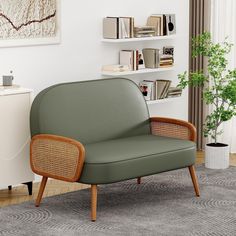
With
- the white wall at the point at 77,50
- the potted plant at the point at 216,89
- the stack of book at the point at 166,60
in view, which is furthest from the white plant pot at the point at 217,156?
the stack of book at the point at 166,60

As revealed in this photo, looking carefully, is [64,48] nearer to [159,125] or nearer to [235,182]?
[159,125]

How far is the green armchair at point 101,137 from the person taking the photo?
17.5 ft

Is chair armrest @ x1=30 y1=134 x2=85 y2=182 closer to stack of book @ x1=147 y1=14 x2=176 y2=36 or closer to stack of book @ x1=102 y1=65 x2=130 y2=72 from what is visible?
stack of book @ x1=102 y1=65 x2=130 y2=72

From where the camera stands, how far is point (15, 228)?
5129 millimetres

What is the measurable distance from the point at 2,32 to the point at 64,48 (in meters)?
0.69

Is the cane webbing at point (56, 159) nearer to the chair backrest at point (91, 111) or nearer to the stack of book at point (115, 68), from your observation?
the chair backrest at point (91, 111)

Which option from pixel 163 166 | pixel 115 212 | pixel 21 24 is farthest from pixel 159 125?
pixel 21 24

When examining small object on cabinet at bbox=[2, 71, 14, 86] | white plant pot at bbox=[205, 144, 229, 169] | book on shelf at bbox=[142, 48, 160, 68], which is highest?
book on shelf at bbox=[142, 48, 160, 68]

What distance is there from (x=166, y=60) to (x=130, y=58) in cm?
52

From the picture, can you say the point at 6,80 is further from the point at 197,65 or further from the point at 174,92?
the point at 197,65

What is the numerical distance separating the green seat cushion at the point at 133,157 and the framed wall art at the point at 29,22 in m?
1.10

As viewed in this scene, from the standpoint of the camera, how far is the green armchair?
5.34 metres

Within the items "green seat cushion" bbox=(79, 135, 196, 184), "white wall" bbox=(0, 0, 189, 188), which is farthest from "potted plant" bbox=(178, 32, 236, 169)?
"green seat cushion" bbox=(79, 135, 196, 184)

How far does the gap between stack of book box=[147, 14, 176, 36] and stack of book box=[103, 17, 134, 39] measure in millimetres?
388
